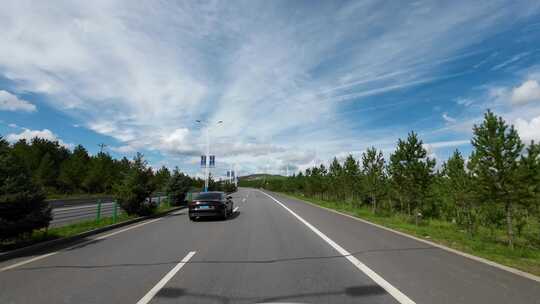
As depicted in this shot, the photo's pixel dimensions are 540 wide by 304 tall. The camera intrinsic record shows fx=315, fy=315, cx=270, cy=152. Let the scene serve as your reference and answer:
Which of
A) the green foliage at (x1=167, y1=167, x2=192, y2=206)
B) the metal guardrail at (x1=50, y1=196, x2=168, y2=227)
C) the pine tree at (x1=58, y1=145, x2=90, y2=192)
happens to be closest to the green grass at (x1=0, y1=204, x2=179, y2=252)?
the metal guardrail at (x1=50, y1=196, x2=168, y2=227)

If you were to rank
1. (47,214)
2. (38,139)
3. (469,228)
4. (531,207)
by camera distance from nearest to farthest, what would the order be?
1. (47,214)
2. (531,207)
3. (469,228)
4. (38,139)

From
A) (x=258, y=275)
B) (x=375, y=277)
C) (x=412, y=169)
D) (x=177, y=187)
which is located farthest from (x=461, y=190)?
(x=177, y=187)

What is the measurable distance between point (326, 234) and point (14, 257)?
863cm

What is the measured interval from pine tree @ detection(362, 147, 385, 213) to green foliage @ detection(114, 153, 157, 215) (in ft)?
60.1

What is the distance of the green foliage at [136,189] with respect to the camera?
16.6 meters

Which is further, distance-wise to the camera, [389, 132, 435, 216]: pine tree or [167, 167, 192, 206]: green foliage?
[167, 167, 192, 206]: green foliage

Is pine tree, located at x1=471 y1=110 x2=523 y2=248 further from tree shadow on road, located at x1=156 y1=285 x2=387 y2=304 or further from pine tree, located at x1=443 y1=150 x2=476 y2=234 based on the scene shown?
tree shadow on road, located at x1=156 y1=285 x2=387 y2=304

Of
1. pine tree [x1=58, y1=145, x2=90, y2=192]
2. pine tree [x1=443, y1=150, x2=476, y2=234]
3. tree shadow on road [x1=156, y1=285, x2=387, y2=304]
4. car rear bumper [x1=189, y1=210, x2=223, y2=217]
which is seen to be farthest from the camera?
pine tree [x1=58, y1=145, x2=90, y2=192]

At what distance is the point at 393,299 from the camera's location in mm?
4332

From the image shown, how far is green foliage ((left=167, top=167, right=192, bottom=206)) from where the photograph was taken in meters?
26.8

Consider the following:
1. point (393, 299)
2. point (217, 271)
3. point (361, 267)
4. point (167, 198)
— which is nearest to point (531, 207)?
point (361, 267)

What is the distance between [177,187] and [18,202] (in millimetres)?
19058

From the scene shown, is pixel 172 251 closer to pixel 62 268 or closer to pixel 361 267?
pixel 62 268

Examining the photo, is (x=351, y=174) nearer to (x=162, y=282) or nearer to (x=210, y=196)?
(x=210, y=196)
